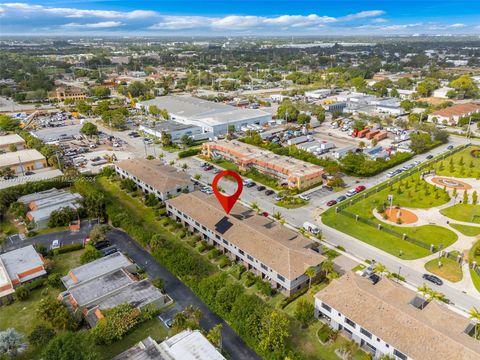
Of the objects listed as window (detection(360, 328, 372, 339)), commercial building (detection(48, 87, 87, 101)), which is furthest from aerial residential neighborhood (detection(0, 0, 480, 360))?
commercial building (detection(48, 87, 87, 101))

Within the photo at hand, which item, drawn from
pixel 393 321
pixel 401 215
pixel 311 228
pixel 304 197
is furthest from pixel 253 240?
pixel 401 215

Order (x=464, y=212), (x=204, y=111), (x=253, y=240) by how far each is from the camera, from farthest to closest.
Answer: (x=204, y=111)
(x=464, y=212)
(x=253, y=240)

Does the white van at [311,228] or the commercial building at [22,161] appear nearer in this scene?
the white van at [311,228]

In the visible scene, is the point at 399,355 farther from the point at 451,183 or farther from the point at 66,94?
the point at 66,94

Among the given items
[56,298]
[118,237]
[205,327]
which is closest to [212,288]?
[205,327]

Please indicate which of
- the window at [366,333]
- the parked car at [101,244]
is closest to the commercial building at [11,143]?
the parked car at [101,244]

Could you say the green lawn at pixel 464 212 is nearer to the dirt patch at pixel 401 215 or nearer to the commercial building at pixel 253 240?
the dirt patch at pixel 401 215
